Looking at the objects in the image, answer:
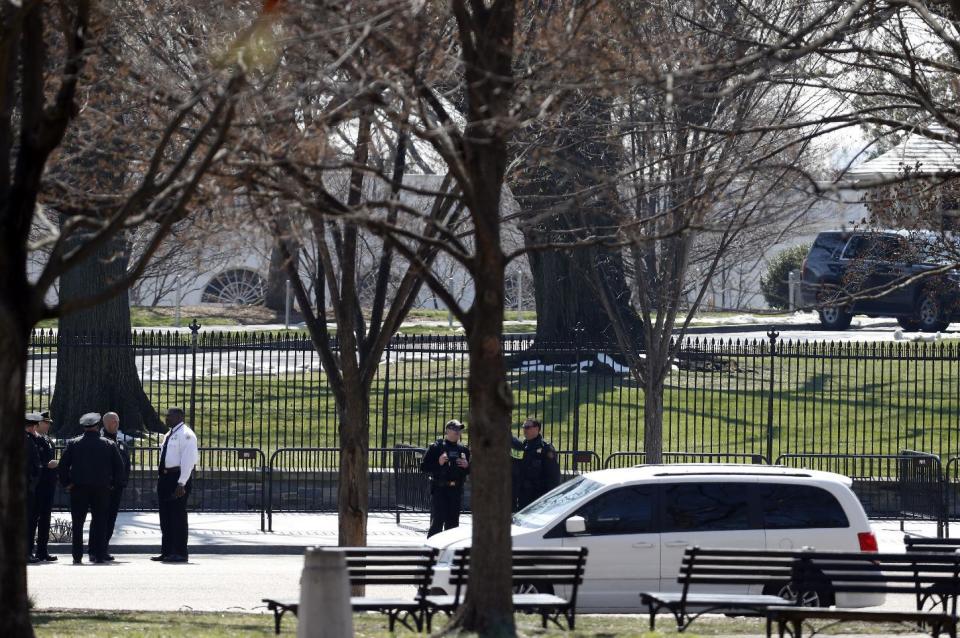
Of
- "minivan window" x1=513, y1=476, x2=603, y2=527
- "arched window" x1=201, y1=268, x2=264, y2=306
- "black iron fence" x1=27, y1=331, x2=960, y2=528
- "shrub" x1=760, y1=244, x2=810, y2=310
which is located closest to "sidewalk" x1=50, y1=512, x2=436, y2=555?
"black iron fence" x1=27, y1=331, x2=960, y2=528

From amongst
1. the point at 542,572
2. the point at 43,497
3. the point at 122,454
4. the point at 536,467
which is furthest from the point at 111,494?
the point at 542,572

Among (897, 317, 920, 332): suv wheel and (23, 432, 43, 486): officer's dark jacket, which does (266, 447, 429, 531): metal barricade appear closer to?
(23, 432, 43, 486): officer's dark jacket

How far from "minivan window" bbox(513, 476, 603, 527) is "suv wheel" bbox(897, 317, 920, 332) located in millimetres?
19672

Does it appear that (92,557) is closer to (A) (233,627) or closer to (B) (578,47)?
(A) (233,627)

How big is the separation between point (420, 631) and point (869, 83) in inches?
256

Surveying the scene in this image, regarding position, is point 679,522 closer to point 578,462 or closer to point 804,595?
point 804,595

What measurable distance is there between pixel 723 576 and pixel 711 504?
56.3 inches

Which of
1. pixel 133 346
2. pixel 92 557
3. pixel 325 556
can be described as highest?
pixel 133 346

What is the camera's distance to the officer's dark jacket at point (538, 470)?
1500 cm

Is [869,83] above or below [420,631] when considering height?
above

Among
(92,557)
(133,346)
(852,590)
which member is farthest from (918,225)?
(133,346)

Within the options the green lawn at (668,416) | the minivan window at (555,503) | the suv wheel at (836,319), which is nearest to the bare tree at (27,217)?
the minivan window at (555,503)

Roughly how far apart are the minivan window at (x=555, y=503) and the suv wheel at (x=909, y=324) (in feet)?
64.5

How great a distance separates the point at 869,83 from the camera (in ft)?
38.7
